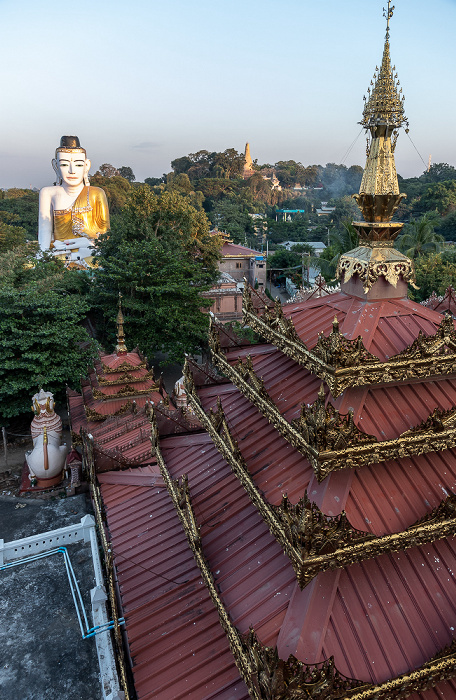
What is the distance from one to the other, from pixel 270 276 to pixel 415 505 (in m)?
51.5

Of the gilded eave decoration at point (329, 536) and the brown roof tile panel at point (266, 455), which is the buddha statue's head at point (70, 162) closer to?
the brown roof tile panel at point (266, 455)

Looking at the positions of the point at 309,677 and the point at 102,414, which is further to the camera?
the point at 102,414

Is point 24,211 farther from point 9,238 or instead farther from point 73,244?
point 9,238

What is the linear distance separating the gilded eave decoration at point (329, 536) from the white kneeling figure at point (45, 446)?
13.5 metres

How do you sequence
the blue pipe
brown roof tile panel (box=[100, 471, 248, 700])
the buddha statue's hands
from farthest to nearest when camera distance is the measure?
1. the buddha statue's hands
2. the blue pipe
3. brown roof tile panel (box=[100, 471, 248, 700])

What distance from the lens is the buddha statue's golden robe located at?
40906 millimetres

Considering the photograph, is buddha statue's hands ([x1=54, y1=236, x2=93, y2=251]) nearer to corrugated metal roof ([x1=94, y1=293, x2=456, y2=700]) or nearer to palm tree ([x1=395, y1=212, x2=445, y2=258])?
palm tree ([x1=395, y1=212, x2=445, y2=258])

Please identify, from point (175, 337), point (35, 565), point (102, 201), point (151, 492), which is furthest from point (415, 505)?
point (102, 201)

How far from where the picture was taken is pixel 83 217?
136 feet

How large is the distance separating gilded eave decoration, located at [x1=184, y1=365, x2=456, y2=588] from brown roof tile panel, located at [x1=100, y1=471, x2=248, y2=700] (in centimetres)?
182

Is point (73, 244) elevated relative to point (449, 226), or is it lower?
lower

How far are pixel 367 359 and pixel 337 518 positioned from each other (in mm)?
1545

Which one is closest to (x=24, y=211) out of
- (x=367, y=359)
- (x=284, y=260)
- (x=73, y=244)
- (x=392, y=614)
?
(x=73, y=244)

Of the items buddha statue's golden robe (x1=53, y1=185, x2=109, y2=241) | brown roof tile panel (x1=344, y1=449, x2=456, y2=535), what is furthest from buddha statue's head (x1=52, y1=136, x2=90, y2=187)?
A: brown roof tile panel (x1=344, y1=449, x2=456, y2=535)
